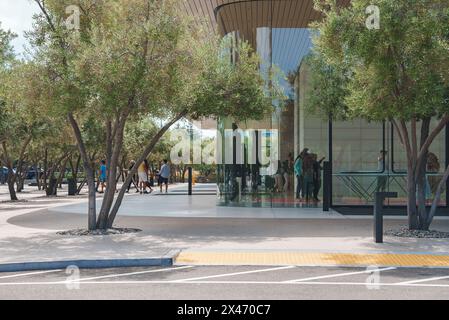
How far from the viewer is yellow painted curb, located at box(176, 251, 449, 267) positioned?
9586 mm

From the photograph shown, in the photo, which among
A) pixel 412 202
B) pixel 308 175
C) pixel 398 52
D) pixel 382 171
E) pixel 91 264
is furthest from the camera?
pixel 308 175

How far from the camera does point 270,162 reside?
69.8 feet

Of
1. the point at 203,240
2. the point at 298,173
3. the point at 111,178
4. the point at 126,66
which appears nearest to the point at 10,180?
the point at 298,173

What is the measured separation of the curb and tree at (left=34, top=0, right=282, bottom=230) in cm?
374

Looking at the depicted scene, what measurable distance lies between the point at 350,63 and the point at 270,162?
27.8 feet

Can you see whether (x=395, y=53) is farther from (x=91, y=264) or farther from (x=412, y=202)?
(x=91, y=264)

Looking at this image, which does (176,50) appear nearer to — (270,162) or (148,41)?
(148,41)

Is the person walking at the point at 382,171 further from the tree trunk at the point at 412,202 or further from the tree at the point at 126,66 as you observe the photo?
the tree at the point at 126,66

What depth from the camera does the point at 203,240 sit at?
1242cm

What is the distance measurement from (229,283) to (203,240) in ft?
14.3

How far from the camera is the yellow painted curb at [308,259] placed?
959 cm

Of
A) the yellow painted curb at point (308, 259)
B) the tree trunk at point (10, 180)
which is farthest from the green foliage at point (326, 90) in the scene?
the tree trunk at point (10, 180)
